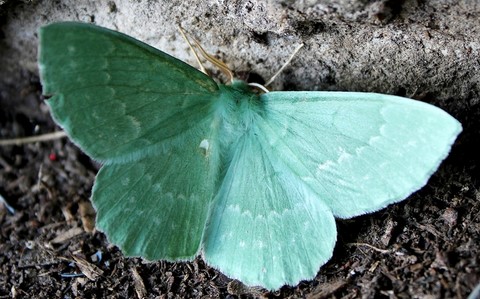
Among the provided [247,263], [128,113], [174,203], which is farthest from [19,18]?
[247,263]

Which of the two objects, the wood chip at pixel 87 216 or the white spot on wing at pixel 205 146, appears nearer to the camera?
the white spot on wing at pixel 205 146

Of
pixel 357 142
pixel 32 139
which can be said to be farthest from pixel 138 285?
pixel 32 139

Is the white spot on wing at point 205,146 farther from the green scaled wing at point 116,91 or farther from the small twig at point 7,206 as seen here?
the small twig at point 7,206

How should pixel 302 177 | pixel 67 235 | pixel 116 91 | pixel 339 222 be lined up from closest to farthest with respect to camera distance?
pixel 116 91 → pixel 302 177 → pixel 339 222 → pixel 67 235

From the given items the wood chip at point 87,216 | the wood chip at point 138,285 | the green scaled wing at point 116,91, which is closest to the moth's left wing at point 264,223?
the green scaled wing at point 116,91

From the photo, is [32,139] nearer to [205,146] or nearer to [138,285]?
[138,285]

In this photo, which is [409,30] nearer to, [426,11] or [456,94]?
[426,11]

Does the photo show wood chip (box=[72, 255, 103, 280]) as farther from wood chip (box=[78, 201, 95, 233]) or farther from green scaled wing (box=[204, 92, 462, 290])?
green scaled wing (box=[204, 92, 462, 290])

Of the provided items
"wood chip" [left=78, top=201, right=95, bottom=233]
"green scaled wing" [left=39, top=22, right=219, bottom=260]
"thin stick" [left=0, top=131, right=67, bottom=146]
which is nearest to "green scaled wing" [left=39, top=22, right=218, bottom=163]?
"green scaled wing" [left=39, top=22, right=219, bottom=260]
